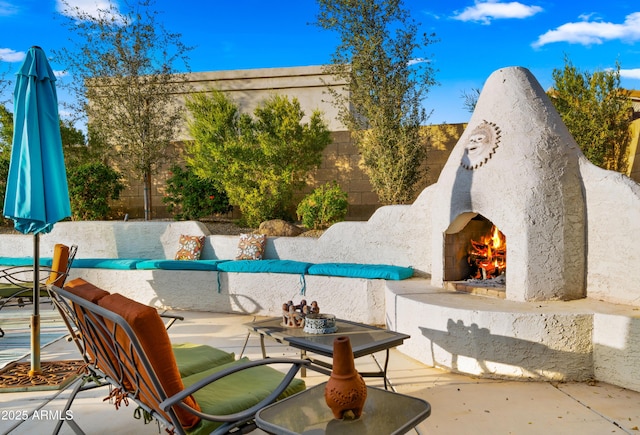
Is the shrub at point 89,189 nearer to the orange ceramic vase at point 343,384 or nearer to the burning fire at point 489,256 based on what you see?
the burning fire at point 489,256

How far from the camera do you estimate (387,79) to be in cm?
852

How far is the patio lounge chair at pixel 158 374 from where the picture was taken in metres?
2.07

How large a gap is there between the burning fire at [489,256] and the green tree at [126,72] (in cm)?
707

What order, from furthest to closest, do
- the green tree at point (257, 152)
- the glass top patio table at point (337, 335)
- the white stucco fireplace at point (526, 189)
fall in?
1. the green tree at point (257, 152)
2. the white stucco fireplace at point (526, 189)
3. the glass top patio table at point (337, 335)

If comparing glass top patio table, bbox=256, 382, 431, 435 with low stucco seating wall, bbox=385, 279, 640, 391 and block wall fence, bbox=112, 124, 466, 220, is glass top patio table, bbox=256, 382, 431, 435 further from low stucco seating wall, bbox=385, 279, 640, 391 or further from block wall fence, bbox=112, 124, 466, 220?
block wall fence, bbox=112, 124, 466, 220

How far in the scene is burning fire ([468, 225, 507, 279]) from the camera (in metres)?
5.47

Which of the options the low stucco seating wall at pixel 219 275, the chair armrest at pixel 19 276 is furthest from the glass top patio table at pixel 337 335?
the chair armrest at pixel 19 276

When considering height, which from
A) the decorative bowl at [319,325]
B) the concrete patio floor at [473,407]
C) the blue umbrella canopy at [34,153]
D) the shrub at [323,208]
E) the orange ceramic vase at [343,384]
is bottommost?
the concrete patio floor at [473,407]

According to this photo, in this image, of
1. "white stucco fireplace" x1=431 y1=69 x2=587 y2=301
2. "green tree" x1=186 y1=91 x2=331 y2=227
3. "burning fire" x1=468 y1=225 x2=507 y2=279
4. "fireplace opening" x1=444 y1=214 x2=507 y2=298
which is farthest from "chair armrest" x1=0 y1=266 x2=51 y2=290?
"burning fire" x1=468 y1=225 x2=507 y2=279

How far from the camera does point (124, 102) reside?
31.4 feet

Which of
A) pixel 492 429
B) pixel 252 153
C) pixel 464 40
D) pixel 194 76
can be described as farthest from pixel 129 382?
pixel 194 76

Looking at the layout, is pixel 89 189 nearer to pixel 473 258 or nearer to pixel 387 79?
pixel 387 79

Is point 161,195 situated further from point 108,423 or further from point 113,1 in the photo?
point 108,423

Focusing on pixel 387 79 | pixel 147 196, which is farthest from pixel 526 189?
pixel 147 196
